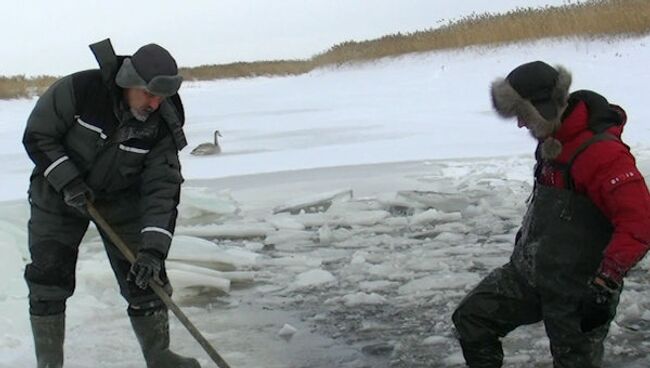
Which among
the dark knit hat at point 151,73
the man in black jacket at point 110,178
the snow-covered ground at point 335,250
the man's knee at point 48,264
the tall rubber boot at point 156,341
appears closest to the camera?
the dark knit hat at point 151,73

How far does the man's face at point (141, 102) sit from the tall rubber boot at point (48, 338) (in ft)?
2.97

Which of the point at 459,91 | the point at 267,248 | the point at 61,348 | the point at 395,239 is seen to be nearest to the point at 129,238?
the point at 61,348

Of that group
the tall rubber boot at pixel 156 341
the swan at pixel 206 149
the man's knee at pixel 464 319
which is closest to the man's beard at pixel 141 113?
the tall rubber boot at pixel 156 341

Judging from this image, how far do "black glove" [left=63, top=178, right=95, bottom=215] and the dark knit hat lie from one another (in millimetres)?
410

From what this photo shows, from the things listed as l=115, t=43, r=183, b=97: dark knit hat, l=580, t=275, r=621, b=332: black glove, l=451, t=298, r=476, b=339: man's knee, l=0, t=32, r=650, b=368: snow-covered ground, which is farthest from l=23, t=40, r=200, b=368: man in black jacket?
l=580, t=275, r=621, b=332: black glove

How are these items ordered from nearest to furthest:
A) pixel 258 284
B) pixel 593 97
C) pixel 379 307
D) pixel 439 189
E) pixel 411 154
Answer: pixel 593 97
pixel 379 307
pixel 258 284
pixel 439 189
pixel 411 154

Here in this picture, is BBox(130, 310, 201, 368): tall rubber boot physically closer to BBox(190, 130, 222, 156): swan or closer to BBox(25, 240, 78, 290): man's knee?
BBox(25, 240, 78, 290): man's knee

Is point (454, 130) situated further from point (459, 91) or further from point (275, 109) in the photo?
point (275, 109)

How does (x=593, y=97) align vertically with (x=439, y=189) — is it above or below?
above

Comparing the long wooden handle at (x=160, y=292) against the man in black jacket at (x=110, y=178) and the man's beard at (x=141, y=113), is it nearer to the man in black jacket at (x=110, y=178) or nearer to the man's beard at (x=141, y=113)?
the man in black jacket at (x=110, y=178)

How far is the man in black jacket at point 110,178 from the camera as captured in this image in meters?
2.86

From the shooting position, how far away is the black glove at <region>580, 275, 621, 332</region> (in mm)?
2459

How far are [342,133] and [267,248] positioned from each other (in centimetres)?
663

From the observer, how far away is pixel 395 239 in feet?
18.0
